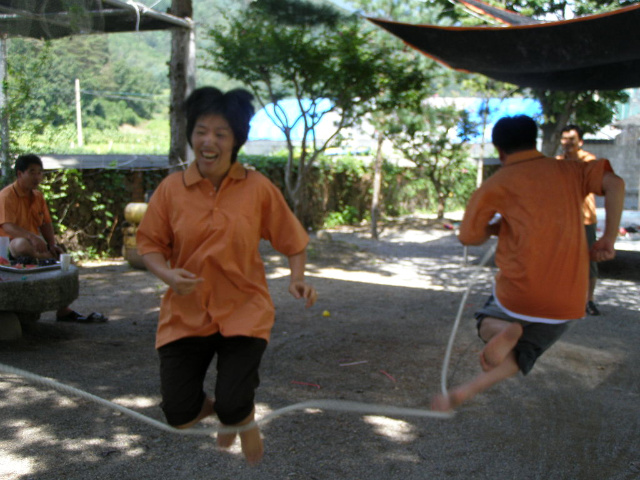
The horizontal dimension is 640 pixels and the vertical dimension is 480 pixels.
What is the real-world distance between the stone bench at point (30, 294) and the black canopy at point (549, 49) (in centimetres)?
352

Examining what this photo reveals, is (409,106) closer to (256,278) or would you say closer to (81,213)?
(81,213)

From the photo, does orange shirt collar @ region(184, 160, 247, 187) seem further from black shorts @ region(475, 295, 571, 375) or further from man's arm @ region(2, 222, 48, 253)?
man's arm @ region(2, 222, 48, 253)

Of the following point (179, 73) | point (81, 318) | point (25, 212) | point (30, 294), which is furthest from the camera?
point (179, 73)

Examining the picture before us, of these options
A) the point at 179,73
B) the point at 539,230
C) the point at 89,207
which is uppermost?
the point at 179,73

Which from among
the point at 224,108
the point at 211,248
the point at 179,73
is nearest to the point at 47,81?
the point at 179,73

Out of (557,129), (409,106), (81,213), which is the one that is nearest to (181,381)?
(81,213)

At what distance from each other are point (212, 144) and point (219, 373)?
1038 mm

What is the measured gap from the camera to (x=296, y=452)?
394cm

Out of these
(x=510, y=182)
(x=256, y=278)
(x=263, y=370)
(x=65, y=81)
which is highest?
(x=65, y=81)

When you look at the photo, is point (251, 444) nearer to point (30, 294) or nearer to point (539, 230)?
point (539, 230)

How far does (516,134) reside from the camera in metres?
3.64

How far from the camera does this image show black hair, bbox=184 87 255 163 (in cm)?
306

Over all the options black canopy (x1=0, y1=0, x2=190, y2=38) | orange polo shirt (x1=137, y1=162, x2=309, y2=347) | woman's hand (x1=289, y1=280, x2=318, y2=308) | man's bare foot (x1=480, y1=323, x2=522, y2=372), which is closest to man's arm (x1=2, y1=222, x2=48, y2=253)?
black canopy (x1=0, y1=0, x2=190, y2=38)

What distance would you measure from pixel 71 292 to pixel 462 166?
1804 centimetres
